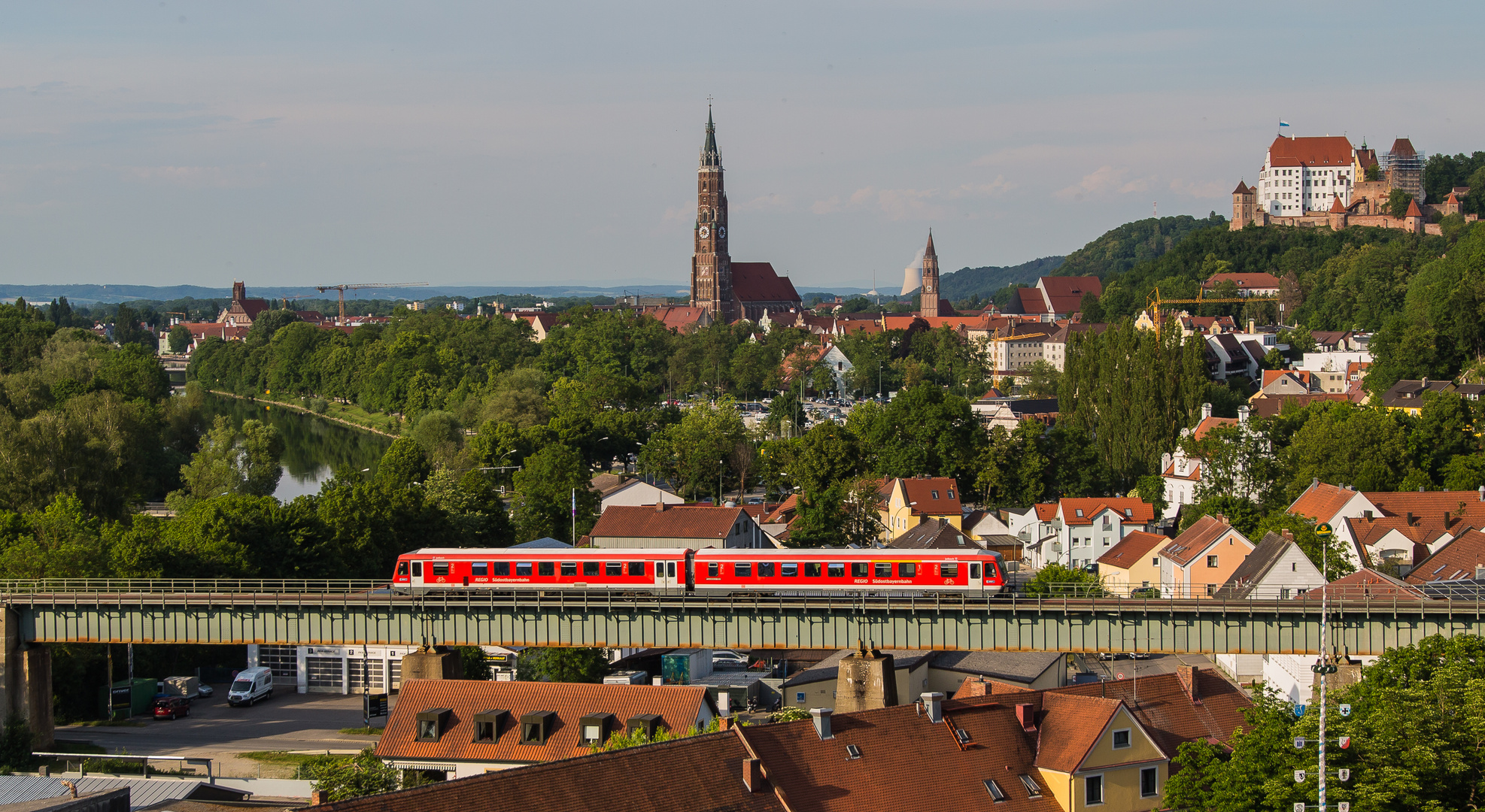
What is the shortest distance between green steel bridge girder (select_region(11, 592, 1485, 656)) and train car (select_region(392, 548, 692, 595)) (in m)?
1.02

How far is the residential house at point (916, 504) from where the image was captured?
83562 mm

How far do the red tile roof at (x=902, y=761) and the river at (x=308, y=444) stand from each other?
7146 cm

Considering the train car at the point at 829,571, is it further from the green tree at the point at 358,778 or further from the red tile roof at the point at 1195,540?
the red tile roof at the point at 1195,540

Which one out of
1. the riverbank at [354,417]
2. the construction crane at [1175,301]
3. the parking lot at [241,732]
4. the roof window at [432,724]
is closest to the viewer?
the roof window at [432,724]

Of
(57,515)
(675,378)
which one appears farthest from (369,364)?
(57,515)

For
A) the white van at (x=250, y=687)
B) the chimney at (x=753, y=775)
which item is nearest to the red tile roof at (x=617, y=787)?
the chimney at (x=753, y=775)

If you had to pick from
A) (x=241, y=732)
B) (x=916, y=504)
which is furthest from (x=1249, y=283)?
(x=241, y=732)

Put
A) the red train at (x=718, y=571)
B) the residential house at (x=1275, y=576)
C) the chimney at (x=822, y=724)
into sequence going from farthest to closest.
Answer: the residential house at (x=1275, y=576) → the red train at (x=718, y=571) → the chimney at (x=822, y=724)

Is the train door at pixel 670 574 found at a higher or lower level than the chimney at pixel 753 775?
higher

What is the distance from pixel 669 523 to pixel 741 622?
1202 inches

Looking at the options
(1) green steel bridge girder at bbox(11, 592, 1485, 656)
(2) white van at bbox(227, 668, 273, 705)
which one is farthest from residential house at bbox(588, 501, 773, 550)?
(1) green steel bridge girder at bbox(11, 592, 1485, 656)

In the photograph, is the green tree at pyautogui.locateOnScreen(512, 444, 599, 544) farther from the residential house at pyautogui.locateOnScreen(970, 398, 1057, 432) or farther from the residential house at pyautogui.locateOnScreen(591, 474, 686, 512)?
the residential house at pyautogui.locateOnScreen(970, 398, 1057, 432)

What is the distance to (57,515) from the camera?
2282 inches

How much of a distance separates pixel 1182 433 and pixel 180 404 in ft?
234
